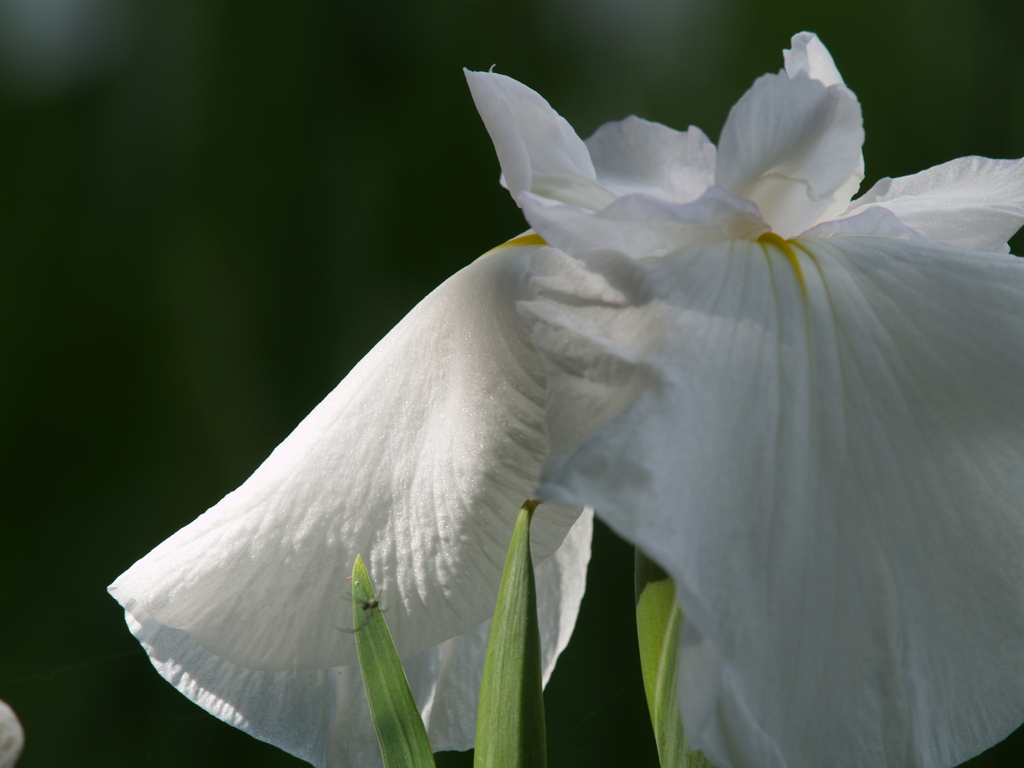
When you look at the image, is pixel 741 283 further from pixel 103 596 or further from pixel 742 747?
pixel 103 596

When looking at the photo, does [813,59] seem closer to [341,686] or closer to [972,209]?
[972,209]

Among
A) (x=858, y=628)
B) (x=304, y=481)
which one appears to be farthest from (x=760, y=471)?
(x=304, y=481)

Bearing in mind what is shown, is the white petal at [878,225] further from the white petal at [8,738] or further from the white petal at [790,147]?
the white petal at [8,738]

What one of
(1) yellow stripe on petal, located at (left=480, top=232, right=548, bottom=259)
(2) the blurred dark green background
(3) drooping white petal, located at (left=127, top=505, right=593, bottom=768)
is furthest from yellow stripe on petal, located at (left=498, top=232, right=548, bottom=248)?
(2) the blurred dark green background

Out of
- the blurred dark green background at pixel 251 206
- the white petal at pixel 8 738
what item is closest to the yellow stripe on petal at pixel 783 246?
the white petal at pixel 8 738

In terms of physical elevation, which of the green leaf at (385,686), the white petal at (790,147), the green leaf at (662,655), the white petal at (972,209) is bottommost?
the green leaf at (662,655)

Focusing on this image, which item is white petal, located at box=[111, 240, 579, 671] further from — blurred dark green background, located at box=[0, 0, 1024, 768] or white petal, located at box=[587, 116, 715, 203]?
blurred dark green background, located at box=[0, 0, 1024, 768]
